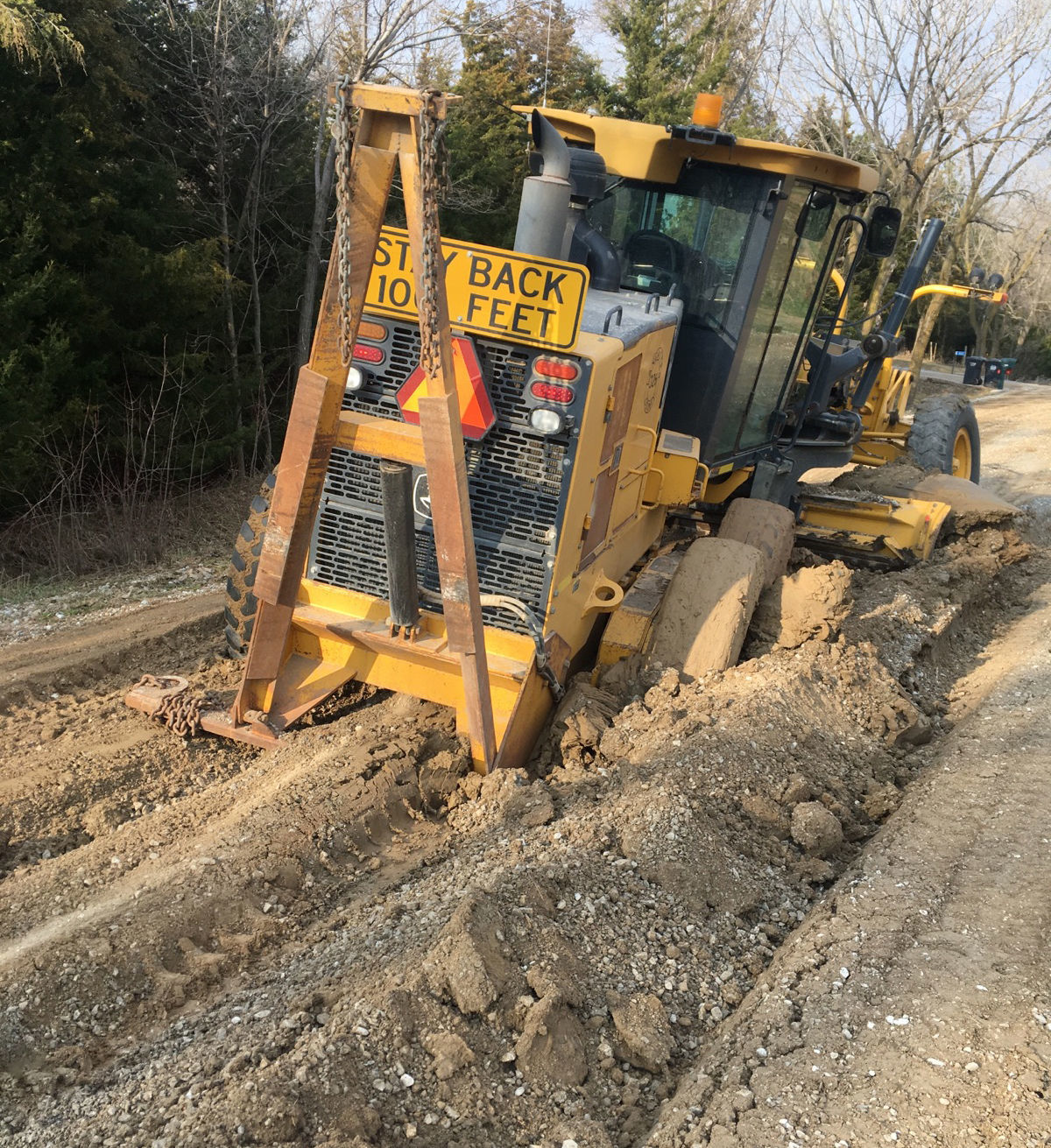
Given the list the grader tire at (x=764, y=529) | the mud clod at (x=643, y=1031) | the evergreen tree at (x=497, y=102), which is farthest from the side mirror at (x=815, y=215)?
the evergreen tree at (x=497, y=102)

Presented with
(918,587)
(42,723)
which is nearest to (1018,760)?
(918,587)

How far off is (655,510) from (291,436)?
2393mm

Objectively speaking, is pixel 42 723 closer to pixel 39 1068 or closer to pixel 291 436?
pixel 291 436

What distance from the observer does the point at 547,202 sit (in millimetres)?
4441

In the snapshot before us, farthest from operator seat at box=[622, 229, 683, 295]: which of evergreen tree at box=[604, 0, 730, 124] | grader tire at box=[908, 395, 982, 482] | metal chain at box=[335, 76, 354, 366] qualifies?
evergreen tree at box=[604, 0, 730, 124]

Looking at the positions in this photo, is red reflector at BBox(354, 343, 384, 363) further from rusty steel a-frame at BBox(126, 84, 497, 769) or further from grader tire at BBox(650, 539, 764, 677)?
grader tire at BBox(650, 539, 764, 677)

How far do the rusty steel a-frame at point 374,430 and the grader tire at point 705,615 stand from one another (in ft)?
3.58

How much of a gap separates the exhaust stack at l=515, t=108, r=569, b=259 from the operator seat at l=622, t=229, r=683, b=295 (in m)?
1.26

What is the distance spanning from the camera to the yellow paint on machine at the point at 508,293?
3967 mm

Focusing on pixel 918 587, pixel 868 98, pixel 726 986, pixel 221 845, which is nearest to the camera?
pixel 726 986

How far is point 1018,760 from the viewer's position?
483cm

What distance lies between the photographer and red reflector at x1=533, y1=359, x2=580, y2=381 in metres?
4.07

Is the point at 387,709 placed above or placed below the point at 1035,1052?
below

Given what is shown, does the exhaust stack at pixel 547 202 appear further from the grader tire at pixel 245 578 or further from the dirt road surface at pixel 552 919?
the dirt road surface at pixel 552 919
